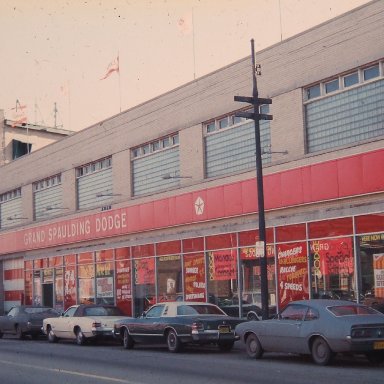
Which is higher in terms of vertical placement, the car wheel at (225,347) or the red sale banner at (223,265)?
the red sale banner at (223,265)

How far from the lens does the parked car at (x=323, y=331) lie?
1598 centimetres

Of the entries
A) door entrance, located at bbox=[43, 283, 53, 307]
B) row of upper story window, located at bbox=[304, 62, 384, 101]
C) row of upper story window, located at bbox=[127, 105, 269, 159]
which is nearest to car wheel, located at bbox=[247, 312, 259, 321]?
row of upper story window, located at bbox=[127, 105, 269, 159]

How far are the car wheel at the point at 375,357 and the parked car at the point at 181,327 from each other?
14.4 feet

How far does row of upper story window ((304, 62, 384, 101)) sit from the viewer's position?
23328mm

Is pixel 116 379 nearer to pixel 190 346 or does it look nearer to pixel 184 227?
pixel 190 346

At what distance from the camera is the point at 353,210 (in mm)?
23531

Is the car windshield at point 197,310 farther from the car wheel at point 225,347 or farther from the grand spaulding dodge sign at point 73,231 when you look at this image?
the grand spaulding dodge sign at point 73,231

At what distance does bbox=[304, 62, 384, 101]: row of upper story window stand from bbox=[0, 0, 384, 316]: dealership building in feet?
0.13

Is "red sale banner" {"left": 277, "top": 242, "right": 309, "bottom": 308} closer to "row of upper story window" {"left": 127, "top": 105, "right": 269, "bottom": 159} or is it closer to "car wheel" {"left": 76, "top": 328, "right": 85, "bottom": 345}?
"row of upper story window" {"left": 127, "top": 105, "right": 269, "bottom": 159}

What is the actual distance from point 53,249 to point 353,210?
2124cm

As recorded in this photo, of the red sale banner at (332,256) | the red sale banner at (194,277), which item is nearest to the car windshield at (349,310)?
the red sale banner at (332,256)

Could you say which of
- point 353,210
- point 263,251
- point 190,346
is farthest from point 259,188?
point 190,346

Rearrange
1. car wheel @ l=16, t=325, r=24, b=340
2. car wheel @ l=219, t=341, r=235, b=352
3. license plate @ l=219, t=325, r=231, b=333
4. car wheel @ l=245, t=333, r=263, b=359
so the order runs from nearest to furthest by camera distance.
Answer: car wheel @ l=245, t=333, r=263, b=359, license plate @ l=219, t=325, r=231, b=333, car wheel @ l=219, t=341, r=235, b=352, car wheel @ l=16, t=325, r=24, b=340

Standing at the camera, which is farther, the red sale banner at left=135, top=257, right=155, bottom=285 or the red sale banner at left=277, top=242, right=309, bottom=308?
the red sale banner at left=135, top=257, right=155, bottom=285
